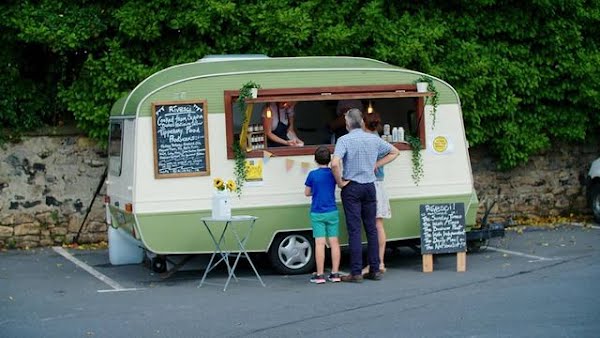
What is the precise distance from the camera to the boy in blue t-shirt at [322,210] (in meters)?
12.7

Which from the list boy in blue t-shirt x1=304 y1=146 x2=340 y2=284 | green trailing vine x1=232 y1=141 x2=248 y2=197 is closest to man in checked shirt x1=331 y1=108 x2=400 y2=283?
boy in blue t-shirt x1=304 y1=146 x2=340 y2=284

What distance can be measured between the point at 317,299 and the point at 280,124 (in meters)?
2.86

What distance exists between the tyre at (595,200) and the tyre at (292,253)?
21.3ft

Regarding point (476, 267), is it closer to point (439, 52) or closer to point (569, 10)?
point (439, 52)

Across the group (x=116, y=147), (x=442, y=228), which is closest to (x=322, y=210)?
(x=442, y=228)

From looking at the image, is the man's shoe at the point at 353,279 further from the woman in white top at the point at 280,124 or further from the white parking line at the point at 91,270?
the white parking line at the point at 91,270

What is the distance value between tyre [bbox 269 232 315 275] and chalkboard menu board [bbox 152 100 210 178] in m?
1.25

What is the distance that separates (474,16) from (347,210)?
6.66m

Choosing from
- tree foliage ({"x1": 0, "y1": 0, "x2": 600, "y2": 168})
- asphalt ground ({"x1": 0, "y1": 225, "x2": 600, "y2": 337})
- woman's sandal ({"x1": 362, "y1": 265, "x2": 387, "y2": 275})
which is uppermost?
tree foliage ({"x1": 0, "y1": 0, "x2": 600, "y2": 168})

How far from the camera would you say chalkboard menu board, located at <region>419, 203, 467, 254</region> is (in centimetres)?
1332

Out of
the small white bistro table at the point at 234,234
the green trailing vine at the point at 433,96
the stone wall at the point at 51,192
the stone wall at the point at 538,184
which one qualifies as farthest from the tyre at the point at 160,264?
the stone wall at the point at 538,184

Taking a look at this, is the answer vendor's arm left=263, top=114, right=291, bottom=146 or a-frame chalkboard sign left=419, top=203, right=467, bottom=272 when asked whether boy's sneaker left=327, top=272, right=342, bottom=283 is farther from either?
vendor's arm left=263, top=114, right=291, bottom=146

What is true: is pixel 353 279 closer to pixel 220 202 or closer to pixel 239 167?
pixel 220 202

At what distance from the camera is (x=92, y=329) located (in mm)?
10109
